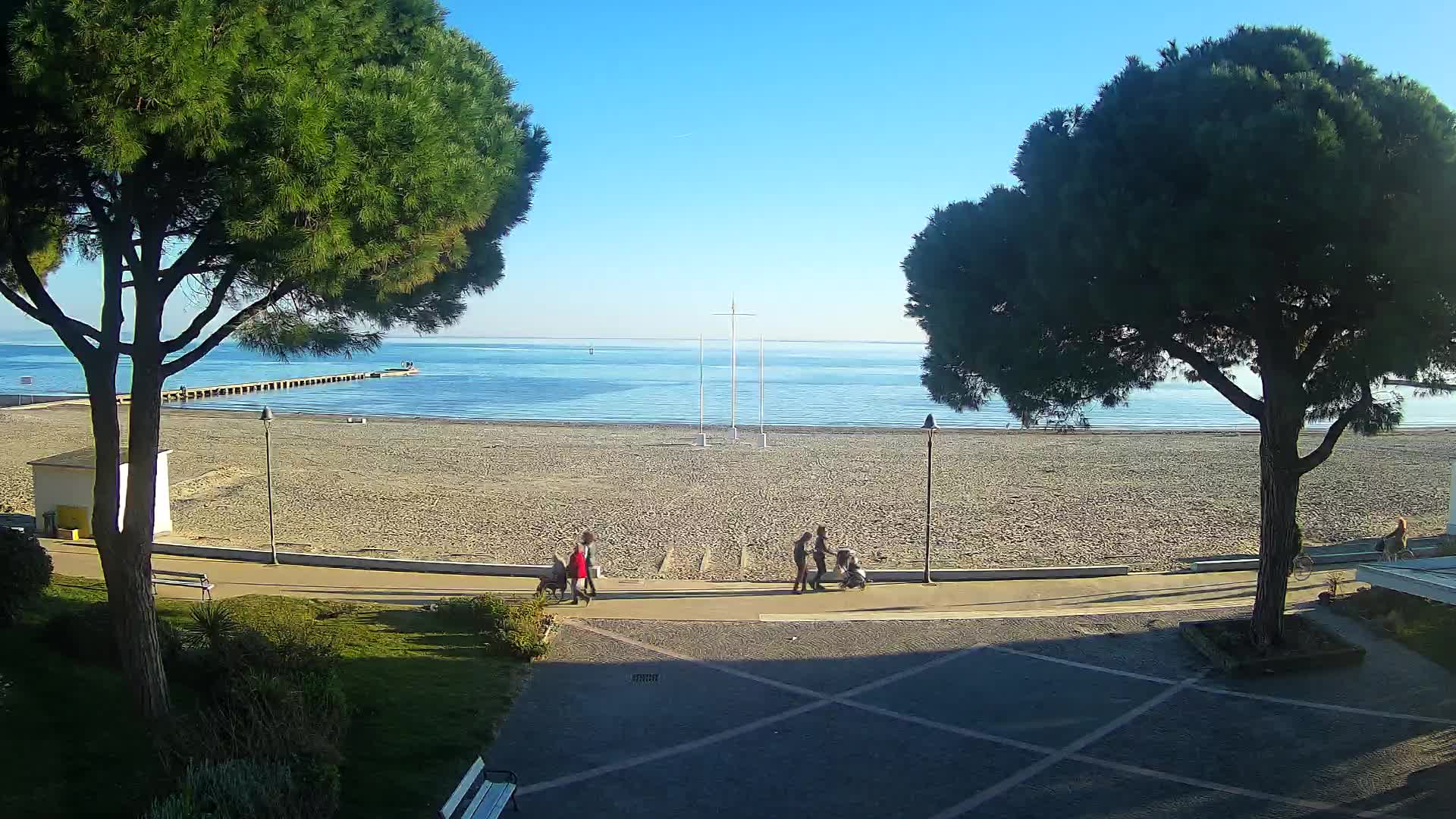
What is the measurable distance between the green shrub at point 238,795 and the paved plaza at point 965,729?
6.59ft

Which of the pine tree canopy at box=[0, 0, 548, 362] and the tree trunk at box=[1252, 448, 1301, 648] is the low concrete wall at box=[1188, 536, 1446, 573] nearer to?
the tree trunk at box=[1252, 448, 1301, 648]

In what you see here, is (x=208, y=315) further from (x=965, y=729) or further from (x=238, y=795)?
(x=965, y=729)

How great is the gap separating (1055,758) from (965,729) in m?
0.95

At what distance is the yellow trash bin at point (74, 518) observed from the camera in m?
17.6

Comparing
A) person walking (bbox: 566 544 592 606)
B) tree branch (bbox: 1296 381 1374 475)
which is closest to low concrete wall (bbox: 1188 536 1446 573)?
tree branch (bbox: 1296 381 1374 475)

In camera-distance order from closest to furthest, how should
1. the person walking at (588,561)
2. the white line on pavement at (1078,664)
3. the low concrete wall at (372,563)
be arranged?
the white line on pavement at (1078,664) → the person walking at (588,561) → the low concrete wall at (372,563)

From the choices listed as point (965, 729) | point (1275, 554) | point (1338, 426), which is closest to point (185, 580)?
point (965, 729)

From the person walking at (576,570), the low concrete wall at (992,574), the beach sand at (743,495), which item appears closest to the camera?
the person walking at (576,570)

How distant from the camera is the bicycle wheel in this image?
52.5 ft

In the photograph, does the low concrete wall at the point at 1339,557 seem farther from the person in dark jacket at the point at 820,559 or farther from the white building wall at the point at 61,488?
the white building wall at the point at 61,488

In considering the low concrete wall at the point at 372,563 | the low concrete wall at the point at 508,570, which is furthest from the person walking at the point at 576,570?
the low concrete wall at the point at 508,570

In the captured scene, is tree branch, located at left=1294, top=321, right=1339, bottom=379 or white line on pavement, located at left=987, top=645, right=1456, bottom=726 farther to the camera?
tree branch, located at left=1294, top=321, right=1339, bottom=379

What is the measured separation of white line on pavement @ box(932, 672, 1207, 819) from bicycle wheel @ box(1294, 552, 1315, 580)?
679 centimetres

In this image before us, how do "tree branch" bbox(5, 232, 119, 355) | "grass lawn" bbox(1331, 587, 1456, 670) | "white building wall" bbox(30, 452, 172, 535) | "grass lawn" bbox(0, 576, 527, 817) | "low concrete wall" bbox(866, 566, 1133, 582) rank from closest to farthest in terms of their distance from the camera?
1. "grass lawn" bbox(0, 576, 527, 817)
2. "tree branch" bbox(5, 232, 119, 355)
3. "grass lawn" bbox(1331, 587, 1456, 670)
4. "low concrete wall" bbox(866, 566, 1133, 582)
5. "white building wall" bbox(30, 452, 172, 535)
